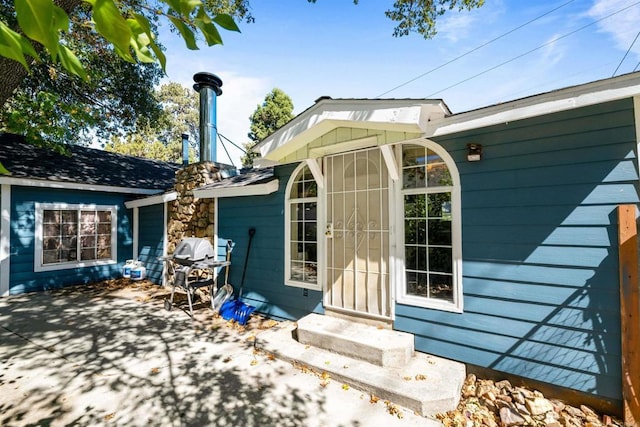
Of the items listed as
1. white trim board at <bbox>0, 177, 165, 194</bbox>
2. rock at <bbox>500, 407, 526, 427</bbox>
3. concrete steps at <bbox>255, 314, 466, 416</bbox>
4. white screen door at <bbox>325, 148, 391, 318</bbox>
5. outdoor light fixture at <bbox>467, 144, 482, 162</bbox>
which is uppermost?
white trim board at <bbox>0, 177, 165, 194</bbox>

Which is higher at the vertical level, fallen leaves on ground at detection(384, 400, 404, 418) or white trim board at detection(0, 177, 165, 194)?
white trim board at detection(0, 177, 165, 194)

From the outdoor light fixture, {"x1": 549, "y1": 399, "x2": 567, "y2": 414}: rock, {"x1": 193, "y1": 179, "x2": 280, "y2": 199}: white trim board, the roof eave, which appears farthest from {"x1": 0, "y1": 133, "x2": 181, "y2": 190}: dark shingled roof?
{"x1": 549, "y1": 399, "x2": 567, "y2": 414}: rock

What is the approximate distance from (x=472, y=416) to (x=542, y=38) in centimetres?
880

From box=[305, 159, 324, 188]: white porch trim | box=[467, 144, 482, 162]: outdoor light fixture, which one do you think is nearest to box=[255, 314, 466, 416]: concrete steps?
box=[305, 159, 324, 188]: white porch trim

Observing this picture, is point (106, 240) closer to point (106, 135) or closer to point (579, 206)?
point (106, 135)

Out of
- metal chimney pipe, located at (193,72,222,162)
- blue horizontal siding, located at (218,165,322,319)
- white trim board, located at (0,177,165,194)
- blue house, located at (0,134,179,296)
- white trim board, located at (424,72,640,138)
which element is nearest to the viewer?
white trim board, located at (424,72,640,138)

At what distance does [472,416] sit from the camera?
2.63 meters

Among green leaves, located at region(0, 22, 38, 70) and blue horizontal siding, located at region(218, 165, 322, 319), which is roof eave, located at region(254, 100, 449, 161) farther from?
green leaves, located at region(0, 22, 38, 70)

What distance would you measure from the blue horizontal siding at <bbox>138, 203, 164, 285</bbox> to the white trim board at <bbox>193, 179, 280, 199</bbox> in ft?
6.93

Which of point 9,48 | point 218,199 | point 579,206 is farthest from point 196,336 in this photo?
point 579,206

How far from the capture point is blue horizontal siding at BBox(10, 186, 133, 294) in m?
6.50

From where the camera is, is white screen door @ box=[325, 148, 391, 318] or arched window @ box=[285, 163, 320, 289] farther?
arched window @ box=[285, 163, 320, 289]

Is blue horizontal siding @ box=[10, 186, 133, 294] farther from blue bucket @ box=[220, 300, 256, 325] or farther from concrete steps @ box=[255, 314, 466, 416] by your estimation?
concrete steps @ box=[255, 314, 466, 416]

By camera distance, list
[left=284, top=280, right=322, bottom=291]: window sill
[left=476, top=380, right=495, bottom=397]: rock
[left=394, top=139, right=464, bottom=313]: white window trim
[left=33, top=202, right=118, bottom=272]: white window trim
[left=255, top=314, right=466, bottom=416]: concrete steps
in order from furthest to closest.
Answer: [left=33, top=202, right=118, bottom=272]: white window trim
[left=284, top=280, right=322, bottom=291]: window sill
[left=394, top=139, right=464, bottom=313]: white window trim
[left=476, top=380, right=495, bottom=397]: rock
[left=255, top=314, right=466, bottom=416]: concrete steps
